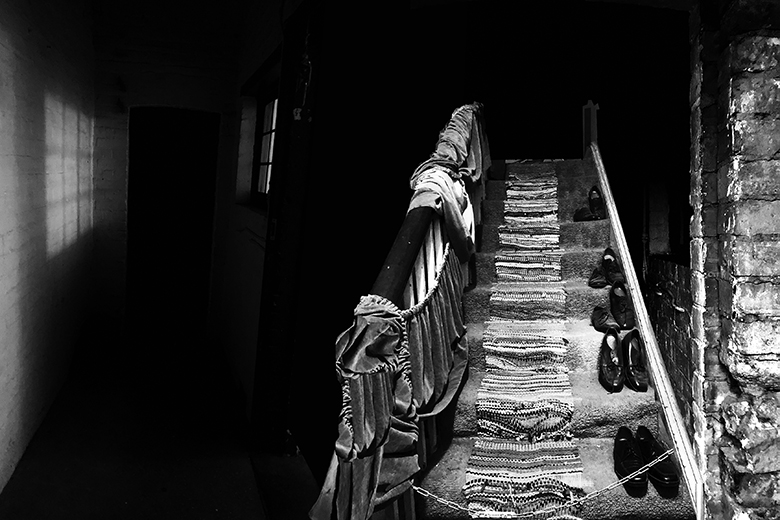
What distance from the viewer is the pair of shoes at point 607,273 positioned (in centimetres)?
335

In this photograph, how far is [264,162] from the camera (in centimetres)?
591

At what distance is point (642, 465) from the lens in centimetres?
239

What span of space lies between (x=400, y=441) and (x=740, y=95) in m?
1.67

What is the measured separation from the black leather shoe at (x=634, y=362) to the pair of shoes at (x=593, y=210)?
106cm

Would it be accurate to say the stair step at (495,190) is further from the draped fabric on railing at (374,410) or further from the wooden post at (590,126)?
the draped fabric on railing at (374,410)

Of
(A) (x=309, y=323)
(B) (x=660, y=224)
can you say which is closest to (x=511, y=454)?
(A) (x=309, y=323)

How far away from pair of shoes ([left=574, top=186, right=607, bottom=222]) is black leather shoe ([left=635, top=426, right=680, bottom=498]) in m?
→ 1.61

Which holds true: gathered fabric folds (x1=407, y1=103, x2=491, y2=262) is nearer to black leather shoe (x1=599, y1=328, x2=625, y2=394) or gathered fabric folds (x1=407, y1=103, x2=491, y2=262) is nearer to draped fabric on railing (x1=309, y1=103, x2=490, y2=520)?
draped fabric on railing (x1=309, y1=103, x2=490, y2=520)

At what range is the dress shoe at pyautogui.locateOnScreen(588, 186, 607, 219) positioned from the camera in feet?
13.0

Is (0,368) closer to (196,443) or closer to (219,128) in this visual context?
(196,443)

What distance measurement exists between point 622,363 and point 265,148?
3.97 meters

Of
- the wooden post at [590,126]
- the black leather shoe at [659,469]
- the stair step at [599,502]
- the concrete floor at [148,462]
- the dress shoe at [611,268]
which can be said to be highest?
the wooden post at [590,126]

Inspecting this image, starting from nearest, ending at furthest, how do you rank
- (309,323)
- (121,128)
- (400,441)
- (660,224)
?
(400,441) < (309,323) < (660,224) < (121,128)

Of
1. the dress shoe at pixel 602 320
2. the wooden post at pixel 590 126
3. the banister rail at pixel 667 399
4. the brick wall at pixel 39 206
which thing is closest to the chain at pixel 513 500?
the banister rail at pixel 667 399
